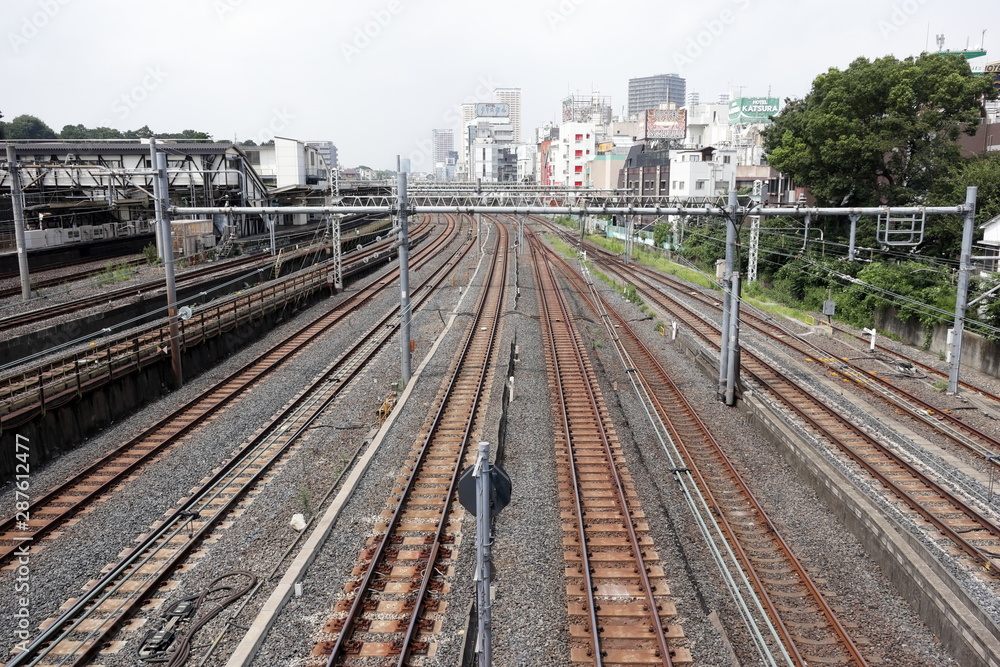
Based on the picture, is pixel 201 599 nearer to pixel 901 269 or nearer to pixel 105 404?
pixel 105 404

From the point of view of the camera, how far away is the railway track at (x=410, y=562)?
6.79 meters

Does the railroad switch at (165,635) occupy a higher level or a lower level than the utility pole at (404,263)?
lower

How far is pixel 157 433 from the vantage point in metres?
12.5

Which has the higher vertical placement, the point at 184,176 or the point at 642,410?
the point at 184,176

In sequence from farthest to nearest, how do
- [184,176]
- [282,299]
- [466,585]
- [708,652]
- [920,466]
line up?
Answer: 1. [184,176]
2. [282,299]
3. [920,466]
4. [466,585]
5. [708,652]

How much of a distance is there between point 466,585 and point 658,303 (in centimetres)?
2043

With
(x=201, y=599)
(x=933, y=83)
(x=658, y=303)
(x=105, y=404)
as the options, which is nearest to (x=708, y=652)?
(x=201, y=599)

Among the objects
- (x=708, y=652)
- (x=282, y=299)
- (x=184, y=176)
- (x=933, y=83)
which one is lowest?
(x=708, y=652)

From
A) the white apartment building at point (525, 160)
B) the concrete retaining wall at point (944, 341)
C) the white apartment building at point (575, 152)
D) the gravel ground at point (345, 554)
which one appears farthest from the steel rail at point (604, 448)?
the white apartment building at point (525, 160)

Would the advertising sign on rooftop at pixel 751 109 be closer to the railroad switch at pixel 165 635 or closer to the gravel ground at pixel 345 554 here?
the gravel ground at pixel 345 554

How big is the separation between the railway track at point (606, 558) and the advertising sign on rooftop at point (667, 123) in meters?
82.4

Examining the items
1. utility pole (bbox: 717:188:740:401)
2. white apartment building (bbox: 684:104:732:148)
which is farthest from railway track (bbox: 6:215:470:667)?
white apartment building (bbox: 684:104:732:148)

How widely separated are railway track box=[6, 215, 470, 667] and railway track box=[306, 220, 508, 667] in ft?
7.15

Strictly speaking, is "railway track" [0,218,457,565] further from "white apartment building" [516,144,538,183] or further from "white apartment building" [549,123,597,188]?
"white apartment building" [516,144,538,183]
